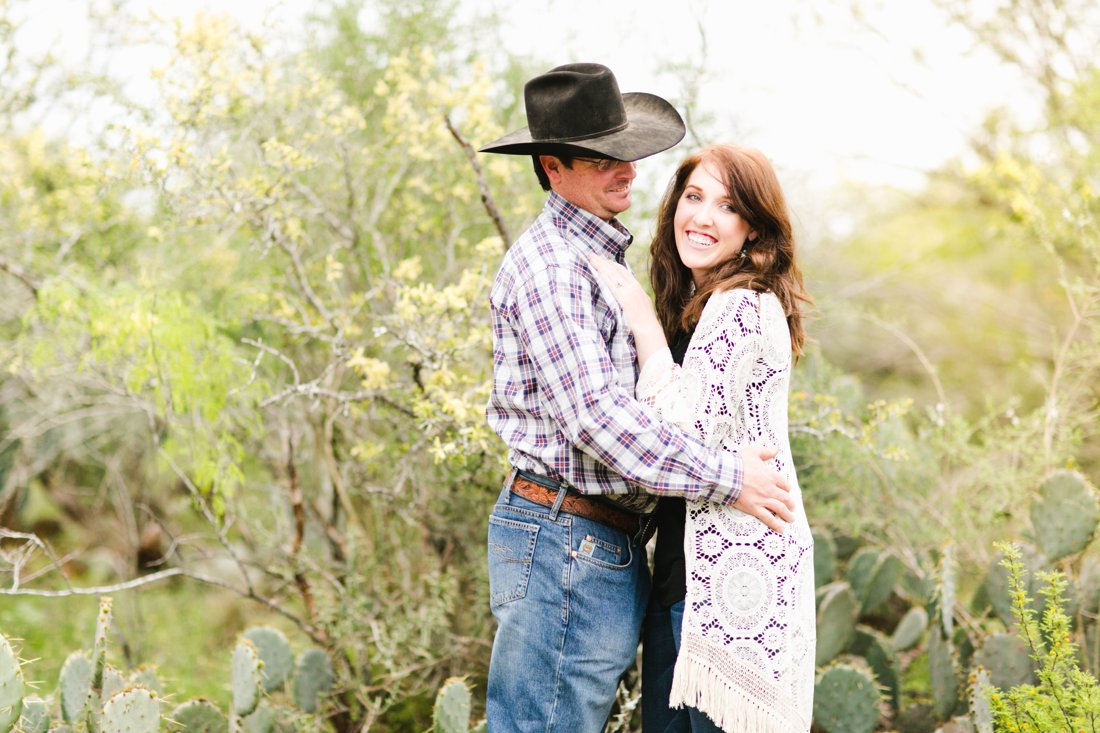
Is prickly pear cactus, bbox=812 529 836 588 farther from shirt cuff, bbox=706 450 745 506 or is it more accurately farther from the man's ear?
the man's ear

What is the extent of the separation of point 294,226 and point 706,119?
6.21ft

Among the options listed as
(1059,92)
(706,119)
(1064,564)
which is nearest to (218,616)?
(706,119)

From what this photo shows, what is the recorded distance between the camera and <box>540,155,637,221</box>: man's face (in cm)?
244

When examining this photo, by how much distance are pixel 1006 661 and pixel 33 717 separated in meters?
3.36

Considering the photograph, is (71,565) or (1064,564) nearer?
(1064,564)

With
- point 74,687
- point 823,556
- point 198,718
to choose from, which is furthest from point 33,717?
point 823,556

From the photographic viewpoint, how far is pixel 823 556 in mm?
4777

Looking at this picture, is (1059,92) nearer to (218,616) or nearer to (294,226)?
(294,226)

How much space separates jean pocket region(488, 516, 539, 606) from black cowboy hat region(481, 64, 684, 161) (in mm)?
951

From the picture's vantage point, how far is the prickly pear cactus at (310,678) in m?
3.91

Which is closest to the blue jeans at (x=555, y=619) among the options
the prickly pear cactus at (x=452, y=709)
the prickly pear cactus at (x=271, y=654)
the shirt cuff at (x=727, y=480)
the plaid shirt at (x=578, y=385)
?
the plaid shirt at (x=578, y=385)

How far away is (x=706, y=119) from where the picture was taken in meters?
4.35

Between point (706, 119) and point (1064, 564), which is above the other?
point (706, 119)

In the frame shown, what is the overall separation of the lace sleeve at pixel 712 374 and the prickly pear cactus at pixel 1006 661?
190cm
